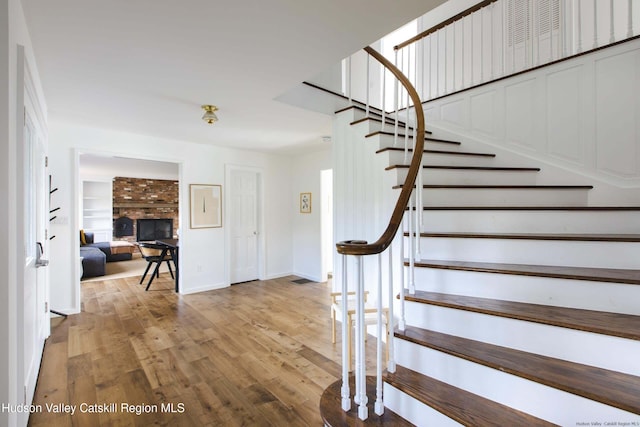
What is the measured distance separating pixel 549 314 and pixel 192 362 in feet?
8.35

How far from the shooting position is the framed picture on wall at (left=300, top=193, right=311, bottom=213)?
18.0 ft

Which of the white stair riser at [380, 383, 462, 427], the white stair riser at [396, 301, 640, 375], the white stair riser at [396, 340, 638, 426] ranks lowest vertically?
the white stair riser at [380, 383, 462, 427]

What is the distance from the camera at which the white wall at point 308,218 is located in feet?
17.4

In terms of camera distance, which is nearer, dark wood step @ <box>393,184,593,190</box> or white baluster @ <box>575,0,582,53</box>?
dark wood step @ <box>393,184,593,190</box>

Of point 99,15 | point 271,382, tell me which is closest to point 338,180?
point 271,382

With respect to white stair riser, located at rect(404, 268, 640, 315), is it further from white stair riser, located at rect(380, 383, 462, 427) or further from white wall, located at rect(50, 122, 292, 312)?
white wall, located at rect(50, 122, 292, 312)

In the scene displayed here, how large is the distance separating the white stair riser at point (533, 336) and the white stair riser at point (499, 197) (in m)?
1.04

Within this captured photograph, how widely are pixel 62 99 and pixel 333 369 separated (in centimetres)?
352

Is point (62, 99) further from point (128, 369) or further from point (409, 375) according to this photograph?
point (409, 375)

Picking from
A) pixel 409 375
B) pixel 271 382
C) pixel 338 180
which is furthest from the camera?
pixel 338 180

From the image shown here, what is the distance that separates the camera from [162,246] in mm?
4859

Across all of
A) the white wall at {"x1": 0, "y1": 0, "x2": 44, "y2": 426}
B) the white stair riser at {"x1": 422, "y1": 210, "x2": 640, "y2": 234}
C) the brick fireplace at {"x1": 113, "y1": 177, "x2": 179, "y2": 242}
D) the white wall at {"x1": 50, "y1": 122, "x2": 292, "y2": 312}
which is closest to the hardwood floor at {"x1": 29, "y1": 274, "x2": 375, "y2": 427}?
the white wall at {"x1": 50, "y1": 122, "x2": 292, "y2": 312}

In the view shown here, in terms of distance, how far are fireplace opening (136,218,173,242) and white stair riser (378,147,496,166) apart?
8633 millimetres

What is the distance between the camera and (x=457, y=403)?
1.27 meters
